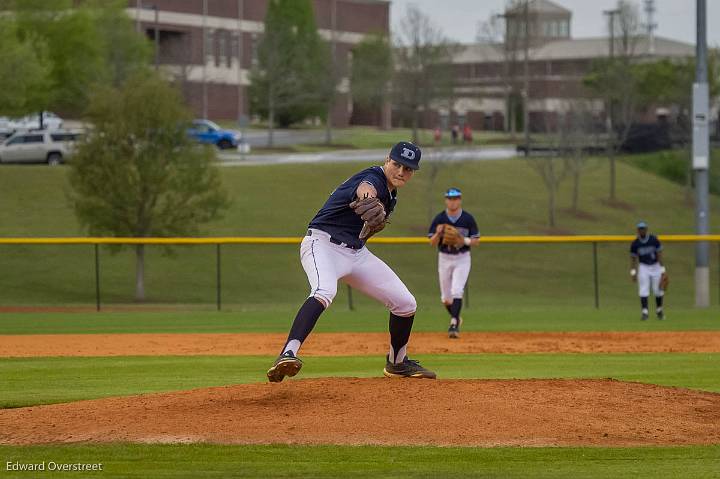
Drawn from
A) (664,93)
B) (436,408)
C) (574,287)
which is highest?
(664,93)

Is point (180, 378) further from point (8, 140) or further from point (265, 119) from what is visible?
point (265, 119)

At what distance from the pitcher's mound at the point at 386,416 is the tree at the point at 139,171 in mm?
21400

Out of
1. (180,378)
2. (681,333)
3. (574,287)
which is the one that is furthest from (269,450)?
(574,287)

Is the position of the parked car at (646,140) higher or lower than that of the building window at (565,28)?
lower

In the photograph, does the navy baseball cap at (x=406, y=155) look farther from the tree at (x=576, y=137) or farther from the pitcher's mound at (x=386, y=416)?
the tree at (x=576, y=137)

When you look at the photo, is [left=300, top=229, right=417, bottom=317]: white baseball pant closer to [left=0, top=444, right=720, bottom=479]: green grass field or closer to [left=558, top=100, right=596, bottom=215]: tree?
[left=0, top=444, right=720, bottom=479]: green grass field

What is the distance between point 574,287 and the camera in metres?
32.2

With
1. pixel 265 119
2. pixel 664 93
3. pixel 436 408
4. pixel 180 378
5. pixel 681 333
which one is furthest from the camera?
pixel 265 119

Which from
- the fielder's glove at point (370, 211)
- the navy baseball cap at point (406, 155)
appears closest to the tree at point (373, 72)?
the navy baseball cap at point (406, 155)

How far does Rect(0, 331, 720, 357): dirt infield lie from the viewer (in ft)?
48.3

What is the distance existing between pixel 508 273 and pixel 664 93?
36191 millimetres

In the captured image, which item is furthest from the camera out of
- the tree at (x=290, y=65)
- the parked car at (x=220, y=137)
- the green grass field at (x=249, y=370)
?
the tree at (x=290, y=65)

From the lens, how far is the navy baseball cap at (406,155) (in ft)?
27.5

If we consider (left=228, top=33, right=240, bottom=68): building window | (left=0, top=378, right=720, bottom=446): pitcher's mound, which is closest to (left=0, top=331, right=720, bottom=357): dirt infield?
(left=0, top=378, right=720, bottom=446): pitcher's mound
